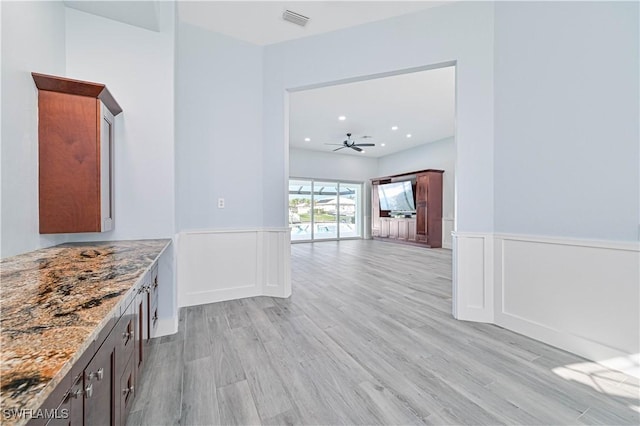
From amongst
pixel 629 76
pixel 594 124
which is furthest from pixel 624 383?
pixel 629 76

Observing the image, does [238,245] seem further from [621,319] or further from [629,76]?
[629,76]

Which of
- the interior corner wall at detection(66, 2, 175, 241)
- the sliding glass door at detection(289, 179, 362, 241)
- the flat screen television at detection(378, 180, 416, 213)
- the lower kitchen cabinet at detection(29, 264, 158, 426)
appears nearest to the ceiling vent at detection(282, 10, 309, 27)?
the interior corner wall at detection(66, 2, 175, 241)

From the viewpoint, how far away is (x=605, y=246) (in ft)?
6.21

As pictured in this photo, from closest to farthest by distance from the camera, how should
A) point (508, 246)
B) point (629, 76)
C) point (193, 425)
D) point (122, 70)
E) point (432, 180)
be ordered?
point (193, 425) → point (629, 76) → point (122, 70) → point (508, 246) → point (432, 180)

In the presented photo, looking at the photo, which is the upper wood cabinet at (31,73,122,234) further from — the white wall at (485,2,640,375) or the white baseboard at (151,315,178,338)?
the white wall at (485,2,640,375)

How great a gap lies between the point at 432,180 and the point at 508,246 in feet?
19.2

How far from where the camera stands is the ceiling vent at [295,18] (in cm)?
284

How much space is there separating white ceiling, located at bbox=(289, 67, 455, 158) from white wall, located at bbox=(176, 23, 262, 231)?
68.5 inches

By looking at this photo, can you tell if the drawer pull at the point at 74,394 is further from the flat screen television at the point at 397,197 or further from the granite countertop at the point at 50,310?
the flat screen television at the point at 397,197

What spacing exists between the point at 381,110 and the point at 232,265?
437 centimetres

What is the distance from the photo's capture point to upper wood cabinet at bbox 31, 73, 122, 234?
1.77m

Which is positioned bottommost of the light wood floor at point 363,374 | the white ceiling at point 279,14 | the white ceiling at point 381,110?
the light wood floor at point 363,374

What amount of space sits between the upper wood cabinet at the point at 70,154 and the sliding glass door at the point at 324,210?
709 centimetres

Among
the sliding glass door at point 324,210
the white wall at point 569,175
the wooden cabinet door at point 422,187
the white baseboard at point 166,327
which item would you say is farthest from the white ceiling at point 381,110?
the white baseboard at point 166,327
